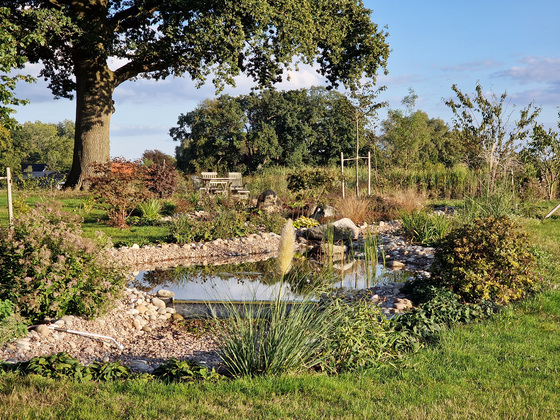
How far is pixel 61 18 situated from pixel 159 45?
306cm

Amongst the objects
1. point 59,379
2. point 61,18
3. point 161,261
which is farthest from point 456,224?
point 61,18

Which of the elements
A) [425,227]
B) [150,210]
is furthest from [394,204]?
[150,210]

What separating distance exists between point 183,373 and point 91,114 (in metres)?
16.1

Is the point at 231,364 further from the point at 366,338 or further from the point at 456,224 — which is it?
the point at 456,224

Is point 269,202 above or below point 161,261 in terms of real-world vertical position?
above

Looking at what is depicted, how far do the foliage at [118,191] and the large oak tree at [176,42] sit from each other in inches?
184

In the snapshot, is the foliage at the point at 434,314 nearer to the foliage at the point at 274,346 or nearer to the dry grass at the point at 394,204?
the foliage at the point at 274,346

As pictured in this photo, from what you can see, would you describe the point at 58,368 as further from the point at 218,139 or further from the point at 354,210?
the point at 218,139

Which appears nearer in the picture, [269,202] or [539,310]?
[539,310]

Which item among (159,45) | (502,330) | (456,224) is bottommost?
(502,330)

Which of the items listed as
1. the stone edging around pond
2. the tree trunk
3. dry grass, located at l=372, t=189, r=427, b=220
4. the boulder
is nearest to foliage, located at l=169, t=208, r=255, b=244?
the boulder

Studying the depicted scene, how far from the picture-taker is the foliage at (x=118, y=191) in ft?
39.9

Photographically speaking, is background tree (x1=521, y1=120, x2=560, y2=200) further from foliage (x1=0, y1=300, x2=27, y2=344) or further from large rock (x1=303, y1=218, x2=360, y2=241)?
foliage (x1=0, y1=300, x2=27, y2=344)

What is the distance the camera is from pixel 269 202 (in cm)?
1471
